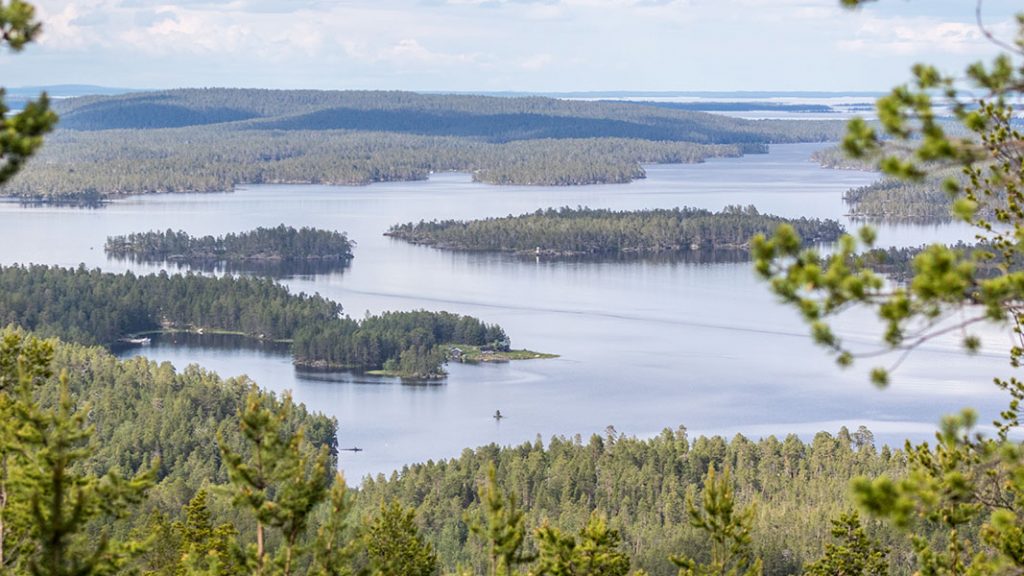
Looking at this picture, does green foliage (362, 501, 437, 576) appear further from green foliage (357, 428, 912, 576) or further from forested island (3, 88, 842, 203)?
forested island (3, 88, 842, 203)

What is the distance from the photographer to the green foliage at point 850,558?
51.9 feet

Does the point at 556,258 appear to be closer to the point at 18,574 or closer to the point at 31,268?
the point at 31,268

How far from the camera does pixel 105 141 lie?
168000mm

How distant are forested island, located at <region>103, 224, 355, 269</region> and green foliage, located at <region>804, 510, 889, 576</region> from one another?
6588cm

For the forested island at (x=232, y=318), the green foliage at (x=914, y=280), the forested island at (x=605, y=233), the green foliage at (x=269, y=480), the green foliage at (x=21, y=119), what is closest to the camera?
the green foliage at (x=914, y=280)

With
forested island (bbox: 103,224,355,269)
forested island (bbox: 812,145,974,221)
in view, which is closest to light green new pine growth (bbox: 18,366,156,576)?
forested island (bbox: 103,224,355,269)

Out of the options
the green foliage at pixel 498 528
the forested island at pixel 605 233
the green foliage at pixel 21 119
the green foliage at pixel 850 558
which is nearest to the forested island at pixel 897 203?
the forested island at pixel 605 233

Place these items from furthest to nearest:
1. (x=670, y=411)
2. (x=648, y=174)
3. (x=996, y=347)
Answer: (x=648, y=174) < (x=996, y=347) < (x=670, y=411)

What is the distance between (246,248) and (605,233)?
21154 mm

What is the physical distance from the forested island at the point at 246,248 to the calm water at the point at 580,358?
1.61m

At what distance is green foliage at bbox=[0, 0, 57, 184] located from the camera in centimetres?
707

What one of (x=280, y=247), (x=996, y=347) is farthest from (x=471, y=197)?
(x=996, y=347)

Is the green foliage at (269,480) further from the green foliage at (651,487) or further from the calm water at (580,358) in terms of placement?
the calm water at (580,358)

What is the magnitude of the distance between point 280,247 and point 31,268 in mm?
17578
